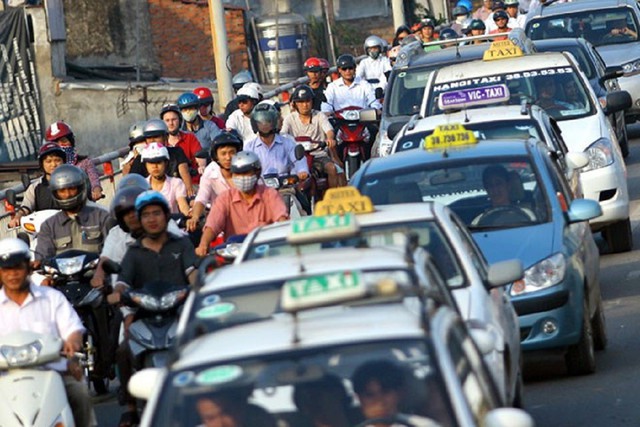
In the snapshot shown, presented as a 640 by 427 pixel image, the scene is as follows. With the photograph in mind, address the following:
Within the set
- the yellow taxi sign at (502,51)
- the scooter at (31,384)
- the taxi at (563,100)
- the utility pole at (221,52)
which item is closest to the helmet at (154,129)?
the taxi at (563,100)

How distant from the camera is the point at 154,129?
17.2 m

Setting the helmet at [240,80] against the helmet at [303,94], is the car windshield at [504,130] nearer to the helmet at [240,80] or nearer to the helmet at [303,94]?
the helmet at [303,94]

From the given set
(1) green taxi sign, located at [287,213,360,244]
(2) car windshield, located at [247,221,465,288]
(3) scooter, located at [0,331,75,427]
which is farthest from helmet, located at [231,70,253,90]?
(1) green taxi sign, located at [287,213,360,244]

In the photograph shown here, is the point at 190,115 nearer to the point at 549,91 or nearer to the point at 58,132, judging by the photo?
the point at 58,132

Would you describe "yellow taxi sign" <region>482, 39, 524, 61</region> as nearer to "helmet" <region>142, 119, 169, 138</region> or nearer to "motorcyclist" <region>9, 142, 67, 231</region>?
"helmet" <region>142, 119, 169, 138</region>

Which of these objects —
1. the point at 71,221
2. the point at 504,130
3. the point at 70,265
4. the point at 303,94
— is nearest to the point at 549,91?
the point at 303,94

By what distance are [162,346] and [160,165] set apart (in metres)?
4.55

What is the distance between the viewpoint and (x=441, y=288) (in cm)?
796

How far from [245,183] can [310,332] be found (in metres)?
7.08

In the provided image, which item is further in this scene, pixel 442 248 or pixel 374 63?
pixel 374 63

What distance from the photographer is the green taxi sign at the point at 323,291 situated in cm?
662

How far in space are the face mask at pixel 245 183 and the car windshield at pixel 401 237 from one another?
12.6 feet

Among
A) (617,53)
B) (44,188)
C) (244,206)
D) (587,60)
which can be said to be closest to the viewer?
(244,206)

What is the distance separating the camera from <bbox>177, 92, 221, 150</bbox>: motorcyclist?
20.5m
